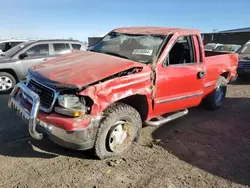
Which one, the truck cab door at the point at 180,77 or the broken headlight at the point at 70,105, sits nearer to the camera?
the broken headlight at the point at 70,105

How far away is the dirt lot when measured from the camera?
309 cm

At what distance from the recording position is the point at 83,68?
3473 millimetres

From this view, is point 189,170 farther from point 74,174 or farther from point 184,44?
point 184,44

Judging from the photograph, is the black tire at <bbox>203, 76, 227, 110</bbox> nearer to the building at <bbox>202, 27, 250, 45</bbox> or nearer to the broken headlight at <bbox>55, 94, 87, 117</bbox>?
the broken headlight at <bbox>55, 94, 87, 117</bbox>

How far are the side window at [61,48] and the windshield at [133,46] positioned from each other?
12.6 ft

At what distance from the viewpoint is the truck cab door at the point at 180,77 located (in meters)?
3.99

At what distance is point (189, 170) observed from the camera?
3381 millimetres

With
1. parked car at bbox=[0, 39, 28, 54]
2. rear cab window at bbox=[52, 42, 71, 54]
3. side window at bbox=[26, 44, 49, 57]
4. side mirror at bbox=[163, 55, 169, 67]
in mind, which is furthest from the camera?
parked car at bbox=[0, 39, 28, 54]

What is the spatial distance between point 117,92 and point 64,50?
226 inches

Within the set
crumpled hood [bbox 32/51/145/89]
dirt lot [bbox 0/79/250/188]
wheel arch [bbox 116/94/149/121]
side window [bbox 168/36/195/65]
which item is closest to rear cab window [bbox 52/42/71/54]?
dirt lot [bbox 0/79/250/188]

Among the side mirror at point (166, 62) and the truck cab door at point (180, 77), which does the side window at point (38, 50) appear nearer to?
the truck cab door at point (180, 77)

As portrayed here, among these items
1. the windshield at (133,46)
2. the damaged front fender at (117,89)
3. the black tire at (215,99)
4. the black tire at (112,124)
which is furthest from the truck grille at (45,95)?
the black tire at (215,99)

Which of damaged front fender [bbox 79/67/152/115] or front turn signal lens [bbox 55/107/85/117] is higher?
damaged front fender [bbox 79/67/152/115]

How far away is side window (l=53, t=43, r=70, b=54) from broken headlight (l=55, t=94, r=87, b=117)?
18.5ft
